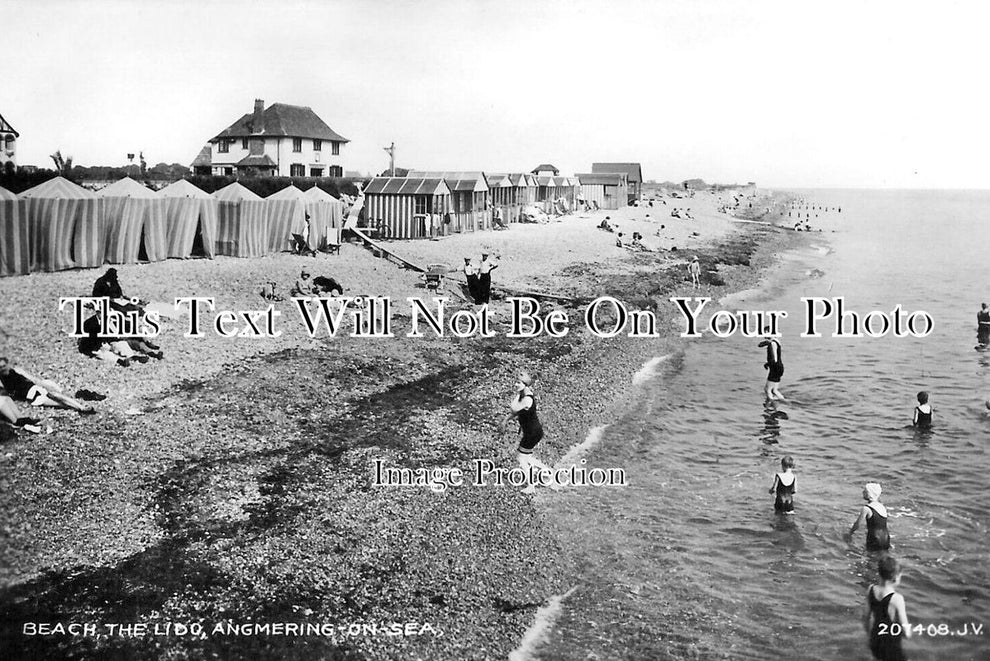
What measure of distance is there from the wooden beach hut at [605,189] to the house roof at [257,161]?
33.9 metres

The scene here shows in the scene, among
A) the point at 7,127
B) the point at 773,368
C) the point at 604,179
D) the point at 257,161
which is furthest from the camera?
the point at 604,179

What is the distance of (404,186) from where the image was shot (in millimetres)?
30609

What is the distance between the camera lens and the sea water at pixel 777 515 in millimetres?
7941

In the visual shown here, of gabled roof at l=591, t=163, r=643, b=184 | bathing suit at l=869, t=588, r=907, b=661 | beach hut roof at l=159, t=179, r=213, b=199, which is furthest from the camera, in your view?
Answer: gabled roof at l=591, t=163, r=643, b=184

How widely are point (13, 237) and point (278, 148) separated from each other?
1369 cm

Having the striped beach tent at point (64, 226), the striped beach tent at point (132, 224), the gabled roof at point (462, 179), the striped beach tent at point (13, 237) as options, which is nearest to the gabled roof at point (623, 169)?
the gabled roof at point (462, 179)

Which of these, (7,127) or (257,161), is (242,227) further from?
(7,127)

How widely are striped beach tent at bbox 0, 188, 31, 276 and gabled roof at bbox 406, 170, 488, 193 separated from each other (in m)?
20.1

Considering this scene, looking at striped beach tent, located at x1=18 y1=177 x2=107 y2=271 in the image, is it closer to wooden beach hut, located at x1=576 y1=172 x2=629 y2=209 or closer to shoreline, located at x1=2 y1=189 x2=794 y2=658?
shoreline, located at x1=2 y1=189 x2=794 y2=658

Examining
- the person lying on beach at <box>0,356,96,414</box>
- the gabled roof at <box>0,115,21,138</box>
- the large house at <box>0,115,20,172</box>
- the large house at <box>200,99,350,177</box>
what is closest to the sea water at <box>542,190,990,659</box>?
the person lying on beach at <box>0,356,96,414</box>

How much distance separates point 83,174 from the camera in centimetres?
2617

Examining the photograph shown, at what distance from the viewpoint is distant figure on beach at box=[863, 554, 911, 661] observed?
7.06 metres

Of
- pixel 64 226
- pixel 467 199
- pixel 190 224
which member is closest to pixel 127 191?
pixel 190 224

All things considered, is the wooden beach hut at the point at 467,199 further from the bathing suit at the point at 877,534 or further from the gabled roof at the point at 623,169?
the gabled roof at the point at 623,169
